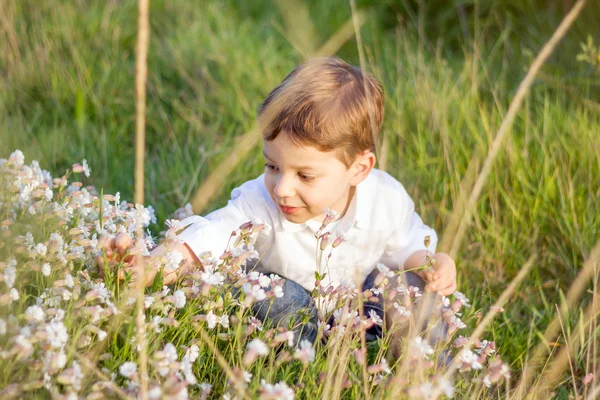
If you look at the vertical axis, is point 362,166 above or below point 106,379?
above

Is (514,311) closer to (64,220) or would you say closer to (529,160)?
(529,160)

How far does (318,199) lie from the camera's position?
2.66 m

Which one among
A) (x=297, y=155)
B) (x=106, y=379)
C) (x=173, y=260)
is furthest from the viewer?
(x=297, y=155)

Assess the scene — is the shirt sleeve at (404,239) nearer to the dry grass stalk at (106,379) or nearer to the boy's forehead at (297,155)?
the boy's forehead at (297,155)

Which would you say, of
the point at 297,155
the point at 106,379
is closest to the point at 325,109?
the point at 297,155

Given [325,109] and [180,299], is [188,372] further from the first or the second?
[325,109]

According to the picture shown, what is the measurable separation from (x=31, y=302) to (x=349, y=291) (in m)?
0.98

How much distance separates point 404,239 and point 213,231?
829 millimetres

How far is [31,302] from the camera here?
2.28m

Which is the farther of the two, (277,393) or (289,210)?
(289,210)

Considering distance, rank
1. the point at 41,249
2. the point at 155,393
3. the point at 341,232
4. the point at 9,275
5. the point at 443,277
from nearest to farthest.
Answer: the point at 155,393 < the point at 9,275 < the point at 41,249 < the point at 443,277 < the point at 341,232

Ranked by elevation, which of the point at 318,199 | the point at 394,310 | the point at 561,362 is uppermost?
the point at 318,199

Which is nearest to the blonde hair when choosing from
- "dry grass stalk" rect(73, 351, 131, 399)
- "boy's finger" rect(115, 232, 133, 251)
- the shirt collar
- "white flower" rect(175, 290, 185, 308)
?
the shirt collar

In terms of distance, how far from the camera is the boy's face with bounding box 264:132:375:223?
8.45ft
